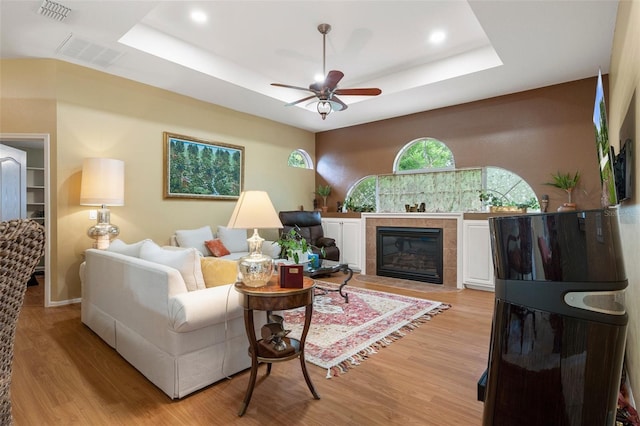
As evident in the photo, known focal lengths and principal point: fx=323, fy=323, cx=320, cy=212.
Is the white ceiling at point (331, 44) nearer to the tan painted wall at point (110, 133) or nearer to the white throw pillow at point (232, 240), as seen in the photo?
the tan painted wall at point (110, 133)

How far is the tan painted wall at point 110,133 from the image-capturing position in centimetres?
386

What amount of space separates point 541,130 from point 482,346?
3.44 metres

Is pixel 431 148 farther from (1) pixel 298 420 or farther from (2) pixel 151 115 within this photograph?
(1) pixel 298 420

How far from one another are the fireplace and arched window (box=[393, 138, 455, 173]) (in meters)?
1.26

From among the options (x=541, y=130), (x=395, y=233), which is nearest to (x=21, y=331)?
(x=395, y=233)

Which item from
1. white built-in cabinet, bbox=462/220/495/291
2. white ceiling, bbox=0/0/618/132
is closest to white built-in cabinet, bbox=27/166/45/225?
white ceiling, bbox=0/0/618/132

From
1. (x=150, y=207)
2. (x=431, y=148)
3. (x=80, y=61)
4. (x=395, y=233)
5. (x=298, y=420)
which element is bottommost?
(x=298, y=420)

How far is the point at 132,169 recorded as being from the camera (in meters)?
4.54

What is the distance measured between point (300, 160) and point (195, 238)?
3201mm

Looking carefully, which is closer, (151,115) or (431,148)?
(151,115)

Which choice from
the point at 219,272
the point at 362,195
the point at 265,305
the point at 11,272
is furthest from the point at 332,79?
the point at 362,195

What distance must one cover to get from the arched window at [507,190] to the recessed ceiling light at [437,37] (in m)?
2.22

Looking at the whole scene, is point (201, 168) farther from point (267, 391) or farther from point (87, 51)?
point (267, 391)

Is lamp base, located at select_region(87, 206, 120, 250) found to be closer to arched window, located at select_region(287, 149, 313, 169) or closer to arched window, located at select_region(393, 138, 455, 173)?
arched window, located at select_region(287, 149, 313, 169)
